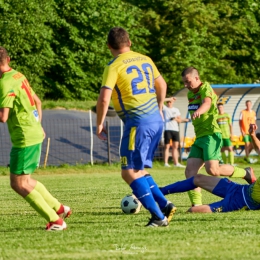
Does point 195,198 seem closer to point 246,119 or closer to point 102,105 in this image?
point 102,105

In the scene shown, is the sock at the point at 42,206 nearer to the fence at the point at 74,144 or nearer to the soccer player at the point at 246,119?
the fence at the point at 74,144

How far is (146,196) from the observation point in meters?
8.09

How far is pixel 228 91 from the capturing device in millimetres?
24859

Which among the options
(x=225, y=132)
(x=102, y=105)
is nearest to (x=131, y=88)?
(x=102, y=105)

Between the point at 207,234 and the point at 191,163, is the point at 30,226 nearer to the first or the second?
the point at 207,234

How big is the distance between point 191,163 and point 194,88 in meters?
0.99

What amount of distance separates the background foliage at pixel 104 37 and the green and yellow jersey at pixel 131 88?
26.1 metres

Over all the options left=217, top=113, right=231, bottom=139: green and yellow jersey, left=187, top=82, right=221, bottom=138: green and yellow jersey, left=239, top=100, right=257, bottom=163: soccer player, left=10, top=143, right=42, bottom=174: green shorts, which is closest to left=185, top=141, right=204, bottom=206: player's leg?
left=187, top=82, right=221, bottom=138: green and yellow jersey

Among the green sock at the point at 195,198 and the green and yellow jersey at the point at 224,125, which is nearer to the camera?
the green sock at the point at 195,198

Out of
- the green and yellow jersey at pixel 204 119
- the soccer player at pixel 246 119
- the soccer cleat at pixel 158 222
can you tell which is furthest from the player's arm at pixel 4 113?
the soccer player at pixel 246 119

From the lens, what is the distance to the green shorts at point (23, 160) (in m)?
7.97

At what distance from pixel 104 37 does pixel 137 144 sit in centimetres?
3023

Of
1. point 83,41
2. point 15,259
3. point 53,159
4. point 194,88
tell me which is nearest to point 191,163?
point 194,88

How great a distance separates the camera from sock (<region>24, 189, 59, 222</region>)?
8016 mm
